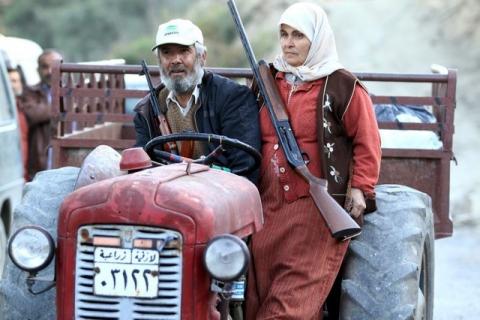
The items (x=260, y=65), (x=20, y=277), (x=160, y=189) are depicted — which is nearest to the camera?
(x=160, y=189)

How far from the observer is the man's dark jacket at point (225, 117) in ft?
18.7

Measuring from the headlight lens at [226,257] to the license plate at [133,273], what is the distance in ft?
0.74

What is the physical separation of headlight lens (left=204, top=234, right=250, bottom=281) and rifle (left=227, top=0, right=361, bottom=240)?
0.92 metres

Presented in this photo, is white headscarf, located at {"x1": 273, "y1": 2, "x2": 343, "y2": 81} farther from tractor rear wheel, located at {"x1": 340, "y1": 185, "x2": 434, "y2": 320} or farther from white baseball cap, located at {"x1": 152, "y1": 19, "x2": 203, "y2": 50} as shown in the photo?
tractor rear wheel, located at {"x1": 340, "y1": 185, "x2": 434, "y2": 320}

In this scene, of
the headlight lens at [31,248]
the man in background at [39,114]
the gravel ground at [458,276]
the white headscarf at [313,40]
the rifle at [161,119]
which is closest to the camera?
the headlight lens at [31,248]

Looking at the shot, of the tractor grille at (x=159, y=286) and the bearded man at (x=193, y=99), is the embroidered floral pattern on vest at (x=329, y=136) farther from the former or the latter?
the tractor grille at (x=159, y=286)

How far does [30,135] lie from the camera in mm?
12492

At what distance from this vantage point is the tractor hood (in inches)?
180

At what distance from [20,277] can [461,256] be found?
8211 mm

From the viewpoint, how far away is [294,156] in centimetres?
564

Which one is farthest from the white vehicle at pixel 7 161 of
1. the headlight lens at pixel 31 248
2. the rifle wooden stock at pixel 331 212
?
the headlight lens at pixel 31 248

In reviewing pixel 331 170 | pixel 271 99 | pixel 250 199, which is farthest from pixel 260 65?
pixel 250 199

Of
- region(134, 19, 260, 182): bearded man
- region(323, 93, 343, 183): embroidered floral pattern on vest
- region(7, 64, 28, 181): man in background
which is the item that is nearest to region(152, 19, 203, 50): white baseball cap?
region(134, 19, 260, 182): bearded man

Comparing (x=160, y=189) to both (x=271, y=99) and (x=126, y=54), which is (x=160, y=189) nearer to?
(x=271, y=99)
